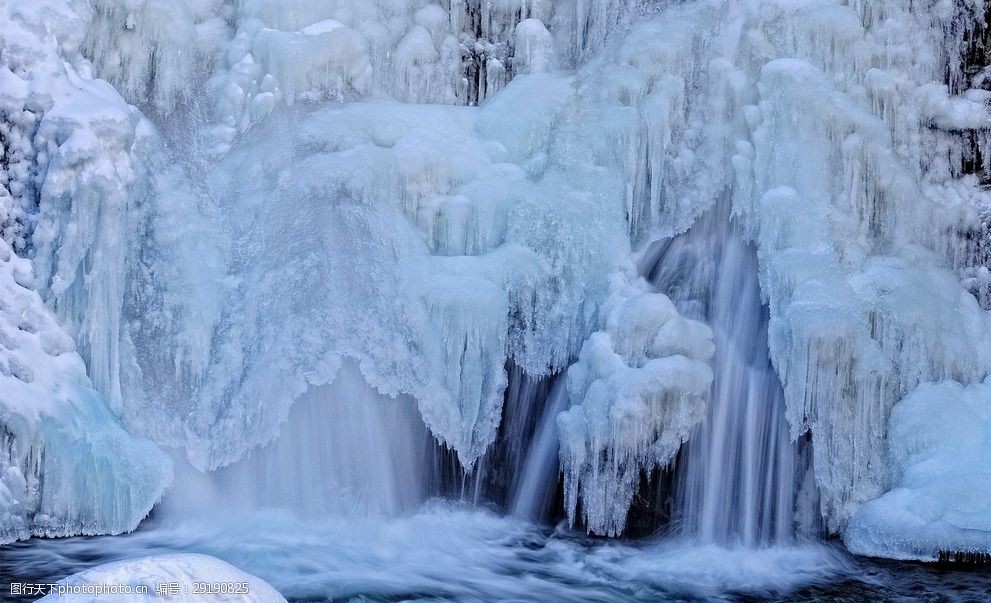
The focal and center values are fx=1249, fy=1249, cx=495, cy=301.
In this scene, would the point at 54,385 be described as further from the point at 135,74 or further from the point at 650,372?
the point at 650,372

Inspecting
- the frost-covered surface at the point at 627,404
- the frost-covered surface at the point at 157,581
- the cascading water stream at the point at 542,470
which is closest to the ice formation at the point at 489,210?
the frost-covered surface at the point at 627,404

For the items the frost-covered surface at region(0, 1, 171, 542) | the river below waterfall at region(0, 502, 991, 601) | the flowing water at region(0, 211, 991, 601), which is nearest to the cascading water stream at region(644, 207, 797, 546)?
the flowing water at region(0, 211, 991, 601)

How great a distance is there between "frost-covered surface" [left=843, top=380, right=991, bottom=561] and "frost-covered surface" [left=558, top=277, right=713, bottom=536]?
112cm

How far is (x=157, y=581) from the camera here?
4047 millimetres

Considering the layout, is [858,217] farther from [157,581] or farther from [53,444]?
[157,581]

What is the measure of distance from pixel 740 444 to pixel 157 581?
418cm

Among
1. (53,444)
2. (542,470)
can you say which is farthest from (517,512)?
(53,444)

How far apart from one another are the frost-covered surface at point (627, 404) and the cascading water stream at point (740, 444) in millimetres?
200

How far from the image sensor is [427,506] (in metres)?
7.71

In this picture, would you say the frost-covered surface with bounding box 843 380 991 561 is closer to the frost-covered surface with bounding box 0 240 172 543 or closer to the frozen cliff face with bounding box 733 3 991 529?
the frozen cliff face with bounding box 733 3 991 529

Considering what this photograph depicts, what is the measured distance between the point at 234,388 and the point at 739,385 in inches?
119

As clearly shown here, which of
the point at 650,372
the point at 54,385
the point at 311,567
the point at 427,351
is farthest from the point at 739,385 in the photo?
the point at 54,385

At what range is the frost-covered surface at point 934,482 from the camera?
6.68m

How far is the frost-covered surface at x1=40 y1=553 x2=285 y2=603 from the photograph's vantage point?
399cm
